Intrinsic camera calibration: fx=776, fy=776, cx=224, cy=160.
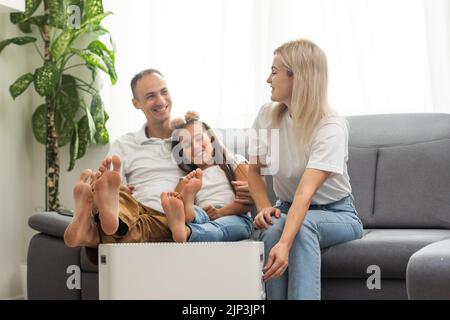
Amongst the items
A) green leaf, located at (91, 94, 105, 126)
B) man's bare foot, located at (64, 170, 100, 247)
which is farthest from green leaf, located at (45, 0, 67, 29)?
man's bare foot, located at (64, 170, 100, 247)

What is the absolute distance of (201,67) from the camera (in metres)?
3.98

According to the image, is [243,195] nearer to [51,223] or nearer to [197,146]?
[197,146]

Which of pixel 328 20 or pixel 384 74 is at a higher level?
pixel 328 20

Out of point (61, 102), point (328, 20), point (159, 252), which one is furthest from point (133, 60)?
point (159, 252)

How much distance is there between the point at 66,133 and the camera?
4047 mm

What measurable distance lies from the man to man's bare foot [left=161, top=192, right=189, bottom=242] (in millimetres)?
88

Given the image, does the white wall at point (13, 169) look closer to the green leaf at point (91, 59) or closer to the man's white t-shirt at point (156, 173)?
the green leaf at point (91, 59)

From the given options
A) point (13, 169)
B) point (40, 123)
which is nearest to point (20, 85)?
point (40, 123)

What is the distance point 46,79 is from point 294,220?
1960 mm

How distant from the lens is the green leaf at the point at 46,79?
3.87m

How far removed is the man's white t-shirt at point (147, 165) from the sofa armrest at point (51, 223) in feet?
0.96

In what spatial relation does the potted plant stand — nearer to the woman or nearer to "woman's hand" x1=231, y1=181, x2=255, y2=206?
"woman's hand" x1=231, y1=181, x2=255, y2=206

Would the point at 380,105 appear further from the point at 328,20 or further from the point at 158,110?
the point at 158,110
